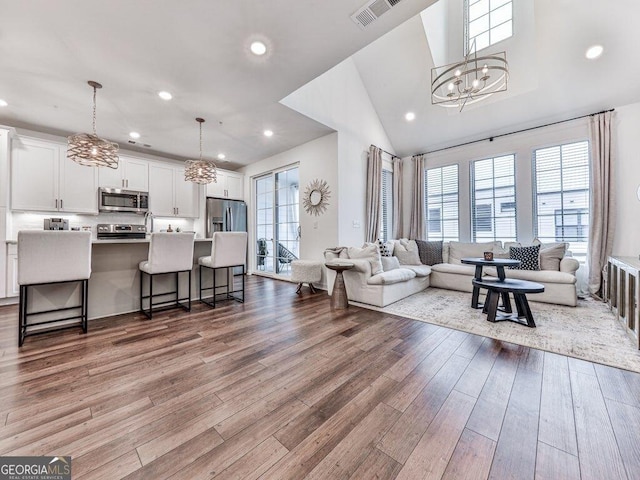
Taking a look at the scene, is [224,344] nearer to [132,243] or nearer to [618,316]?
[132,243]

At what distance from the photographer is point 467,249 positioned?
4766mm

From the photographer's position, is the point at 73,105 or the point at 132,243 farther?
the point at 73,105

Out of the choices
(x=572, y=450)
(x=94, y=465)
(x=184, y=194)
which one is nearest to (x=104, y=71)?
(x=184, y=194)

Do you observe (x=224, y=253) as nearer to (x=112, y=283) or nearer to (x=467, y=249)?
(x=112, y=283)

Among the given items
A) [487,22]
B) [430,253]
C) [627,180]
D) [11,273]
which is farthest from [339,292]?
[487,22]

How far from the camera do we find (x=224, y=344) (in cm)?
230

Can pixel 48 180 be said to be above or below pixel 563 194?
above

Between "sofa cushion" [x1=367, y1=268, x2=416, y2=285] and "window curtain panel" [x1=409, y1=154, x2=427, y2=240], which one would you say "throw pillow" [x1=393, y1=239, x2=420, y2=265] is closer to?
"window curtain panel" [x1=409, y1=154, x2=427, y2=240]

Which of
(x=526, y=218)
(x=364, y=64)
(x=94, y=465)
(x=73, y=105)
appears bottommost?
(x=94, y=465)

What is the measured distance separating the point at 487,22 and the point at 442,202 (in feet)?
10.2

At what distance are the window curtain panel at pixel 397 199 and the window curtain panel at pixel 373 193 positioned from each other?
89cm

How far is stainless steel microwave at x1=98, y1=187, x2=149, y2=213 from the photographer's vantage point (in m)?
4.59

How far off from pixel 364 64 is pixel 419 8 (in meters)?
3.05

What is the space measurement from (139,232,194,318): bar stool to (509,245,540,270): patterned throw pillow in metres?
4.98
